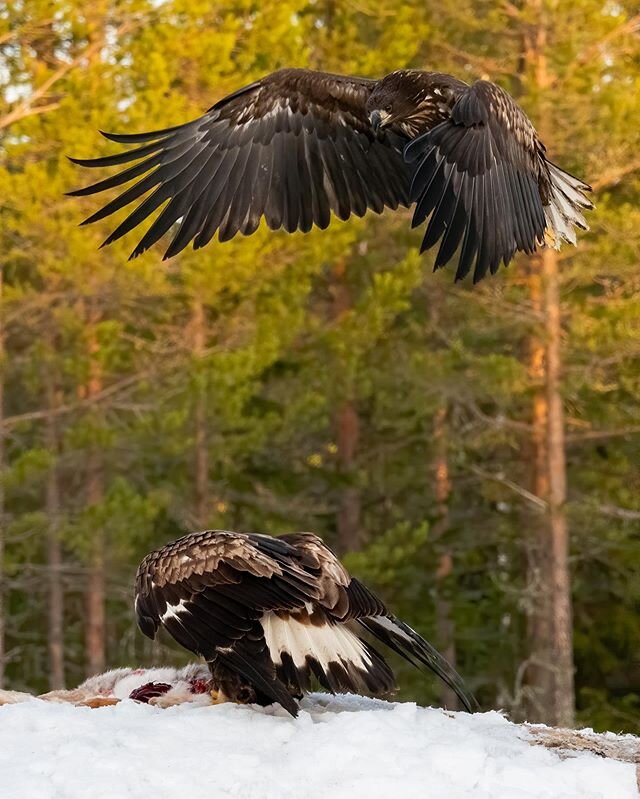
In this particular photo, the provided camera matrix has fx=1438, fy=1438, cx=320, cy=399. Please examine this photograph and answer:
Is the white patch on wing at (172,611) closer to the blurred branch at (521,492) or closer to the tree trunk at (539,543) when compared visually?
the tree trunk at (539,543)

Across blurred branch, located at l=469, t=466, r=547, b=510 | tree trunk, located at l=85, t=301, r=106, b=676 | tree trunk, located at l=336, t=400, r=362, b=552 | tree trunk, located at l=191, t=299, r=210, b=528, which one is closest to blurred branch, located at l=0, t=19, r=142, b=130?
tree trunk, located at l=85, t=301, r=106, b=676

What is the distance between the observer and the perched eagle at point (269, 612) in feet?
19.5

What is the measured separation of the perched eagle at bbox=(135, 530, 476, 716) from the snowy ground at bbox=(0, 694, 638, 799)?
0.55 feet

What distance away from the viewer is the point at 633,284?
1833 centimetres

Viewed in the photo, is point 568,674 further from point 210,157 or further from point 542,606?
point 210,157

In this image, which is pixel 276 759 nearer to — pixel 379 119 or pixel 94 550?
pixel 379 119

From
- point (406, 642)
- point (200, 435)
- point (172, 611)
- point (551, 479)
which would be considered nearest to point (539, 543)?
point (551, 479)

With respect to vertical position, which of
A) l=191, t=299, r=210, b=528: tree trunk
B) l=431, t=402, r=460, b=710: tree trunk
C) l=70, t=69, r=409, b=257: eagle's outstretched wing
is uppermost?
l=70, t=69, r=409, b=257: eagle's outstretched wing

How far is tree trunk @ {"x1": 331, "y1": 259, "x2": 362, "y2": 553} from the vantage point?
23.0m

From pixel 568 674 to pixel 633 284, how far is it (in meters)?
5.26

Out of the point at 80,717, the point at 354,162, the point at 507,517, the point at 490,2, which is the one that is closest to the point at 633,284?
the point at 490,2

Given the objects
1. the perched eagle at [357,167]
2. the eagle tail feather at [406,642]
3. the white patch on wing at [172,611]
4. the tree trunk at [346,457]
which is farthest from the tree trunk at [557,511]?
the white patch on wing at [172,611]

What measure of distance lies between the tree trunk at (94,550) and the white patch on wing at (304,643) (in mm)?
12332

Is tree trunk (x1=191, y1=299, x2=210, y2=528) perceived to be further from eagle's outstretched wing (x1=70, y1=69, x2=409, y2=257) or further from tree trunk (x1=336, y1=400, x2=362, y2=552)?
eagle's outstretched wing (x1=70, y1=69, x2=409, y2=257)
